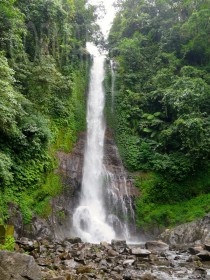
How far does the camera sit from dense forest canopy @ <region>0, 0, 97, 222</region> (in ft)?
44.1

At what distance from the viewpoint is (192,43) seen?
26906mm

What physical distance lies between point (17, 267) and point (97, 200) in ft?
43.3

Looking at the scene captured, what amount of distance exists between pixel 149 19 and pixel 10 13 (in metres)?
20.0

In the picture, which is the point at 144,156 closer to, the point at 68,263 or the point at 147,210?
the point at 147,210

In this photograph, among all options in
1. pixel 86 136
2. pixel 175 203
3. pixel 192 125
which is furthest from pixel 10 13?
pixel 175 203

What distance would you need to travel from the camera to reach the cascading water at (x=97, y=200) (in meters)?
16.2

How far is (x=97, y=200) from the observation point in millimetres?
18672

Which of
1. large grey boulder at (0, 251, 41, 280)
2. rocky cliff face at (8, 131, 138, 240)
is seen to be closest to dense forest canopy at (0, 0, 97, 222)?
rocky cliff face at (8, 131, 138, 240)

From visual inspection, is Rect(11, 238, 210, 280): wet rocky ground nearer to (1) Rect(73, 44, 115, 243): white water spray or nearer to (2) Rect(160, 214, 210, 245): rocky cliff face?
(2) Rect(160, 214, 210, 245): rocky cliff face

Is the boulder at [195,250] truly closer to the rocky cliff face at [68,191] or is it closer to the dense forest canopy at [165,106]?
the dense forest canopy at [165,106]

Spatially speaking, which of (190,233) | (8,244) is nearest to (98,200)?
(190,233)

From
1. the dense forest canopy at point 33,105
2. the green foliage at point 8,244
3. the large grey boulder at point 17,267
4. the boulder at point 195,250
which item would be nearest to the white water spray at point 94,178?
the dense forest canopy at point 33,105

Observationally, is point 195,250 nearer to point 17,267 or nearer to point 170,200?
point 17,267

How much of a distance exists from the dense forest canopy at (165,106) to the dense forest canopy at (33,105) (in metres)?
4.56
